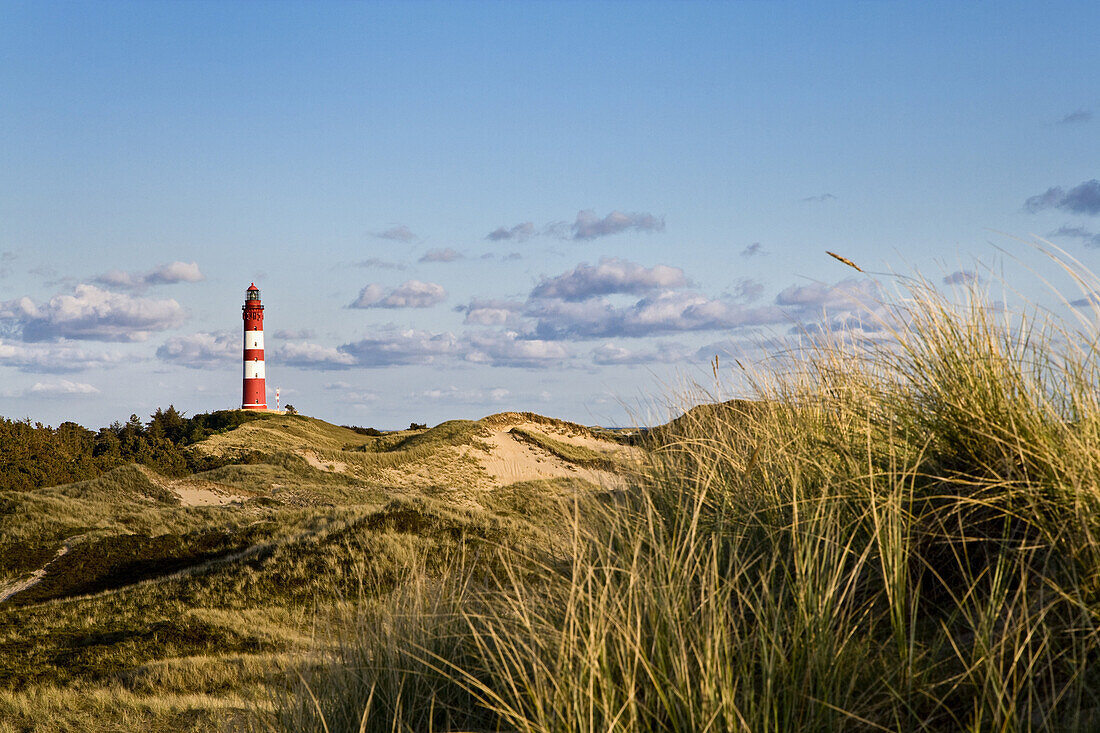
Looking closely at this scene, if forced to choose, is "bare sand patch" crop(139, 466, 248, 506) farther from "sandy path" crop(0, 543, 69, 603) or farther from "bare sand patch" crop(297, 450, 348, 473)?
"sandy path" crop(0, 543, 69, 603)

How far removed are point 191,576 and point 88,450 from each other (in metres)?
19.7

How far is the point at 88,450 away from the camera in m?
32.4

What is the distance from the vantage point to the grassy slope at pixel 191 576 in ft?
Result: 30.3

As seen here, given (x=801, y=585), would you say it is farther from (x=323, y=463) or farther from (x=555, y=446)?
(x=555, y=446)

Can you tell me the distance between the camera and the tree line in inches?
1083

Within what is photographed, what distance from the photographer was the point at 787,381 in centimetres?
500

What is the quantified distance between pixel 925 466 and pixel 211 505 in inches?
923

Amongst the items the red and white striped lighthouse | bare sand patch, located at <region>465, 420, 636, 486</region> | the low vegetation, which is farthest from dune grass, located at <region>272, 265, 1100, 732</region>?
the red and white striped lighthouse

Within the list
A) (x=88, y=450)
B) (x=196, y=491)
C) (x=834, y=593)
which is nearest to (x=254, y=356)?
(x=88, y=450)

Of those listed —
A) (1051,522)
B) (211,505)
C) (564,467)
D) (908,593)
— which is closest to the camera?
(1051,522)

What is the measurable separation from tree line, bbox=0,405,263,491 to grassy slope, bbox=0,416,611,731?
3238 mm

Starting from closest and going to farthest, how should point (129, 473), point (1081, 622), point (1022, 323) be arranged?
point (1081, 622)
point (1022, 323)
point (129, 473)

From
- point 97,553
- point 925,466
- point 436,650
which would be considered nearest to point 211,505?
point 97,553

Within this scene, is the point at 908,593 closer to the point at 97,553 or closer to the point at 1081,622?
the point at 1081,622
